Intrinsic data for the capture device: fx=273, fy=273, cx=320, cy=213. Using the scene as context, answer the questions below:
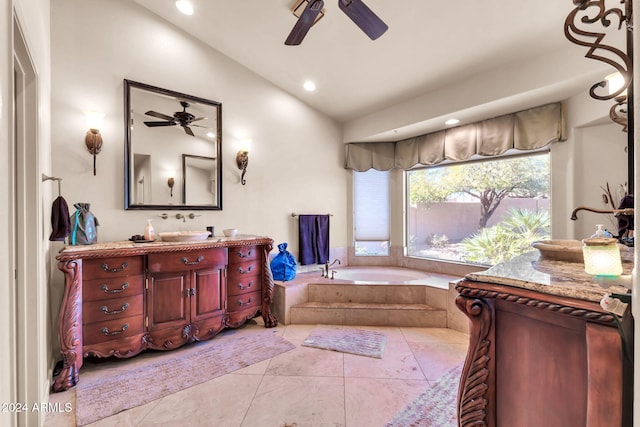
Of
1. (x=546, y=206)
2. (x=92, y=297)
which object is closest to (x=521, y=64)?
(x=546, y=206)

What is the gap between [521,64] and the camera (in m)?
2.48

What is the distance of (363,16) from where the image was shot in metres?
1.81

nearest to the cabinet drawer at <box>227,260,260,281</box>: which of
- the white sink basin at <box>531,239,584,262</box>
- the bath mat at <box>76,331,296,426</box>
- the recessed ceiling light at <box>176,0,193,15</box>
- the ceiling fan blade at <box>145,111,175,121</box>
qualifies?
the bath mat at <box>76,331,296,426</box>

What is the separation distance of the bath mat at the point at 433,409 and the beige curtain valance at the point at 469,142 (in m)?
2.48

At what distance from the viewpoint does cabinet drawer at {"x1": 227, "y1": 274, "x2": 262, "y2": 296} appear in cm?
274

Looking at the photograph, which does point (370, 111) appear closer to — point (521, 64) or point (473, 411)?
point (521, 64)

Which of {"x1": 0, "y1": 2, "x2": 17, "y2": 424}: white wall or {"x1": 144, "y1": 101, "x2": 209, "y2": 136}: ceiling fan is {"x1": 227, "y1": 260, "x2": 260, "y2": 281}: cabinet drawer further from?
{"x1": 0, "y1": 2, "x2": 17, "y2": 424}: white wall

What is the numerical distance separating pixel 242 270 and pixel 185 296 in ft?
1.88

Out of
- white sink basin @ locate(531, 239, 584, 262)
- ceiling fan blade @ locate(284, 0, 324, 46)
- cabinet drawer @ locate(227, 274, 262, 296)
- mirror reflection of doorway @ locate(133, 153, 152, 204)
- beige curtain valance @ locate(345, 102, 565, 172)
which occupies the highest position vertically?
ceiling fan blade @ locate(284, 0, 324, 46)

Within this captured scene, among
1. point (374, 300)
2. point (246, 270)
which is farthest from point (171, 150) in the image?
point (374, 300)

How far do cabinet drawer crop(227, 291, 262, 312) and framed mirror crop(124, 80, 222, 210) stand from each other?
1.04 meters

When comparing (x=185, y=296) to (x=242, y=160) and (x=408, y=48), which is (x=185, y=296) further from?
(x=408, y=48)

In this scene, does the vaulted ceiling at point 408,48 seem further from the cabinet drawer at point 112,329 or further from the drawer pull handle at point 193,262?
the cabinet drawer at point 112,329

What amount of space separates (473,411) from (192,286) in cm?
224
